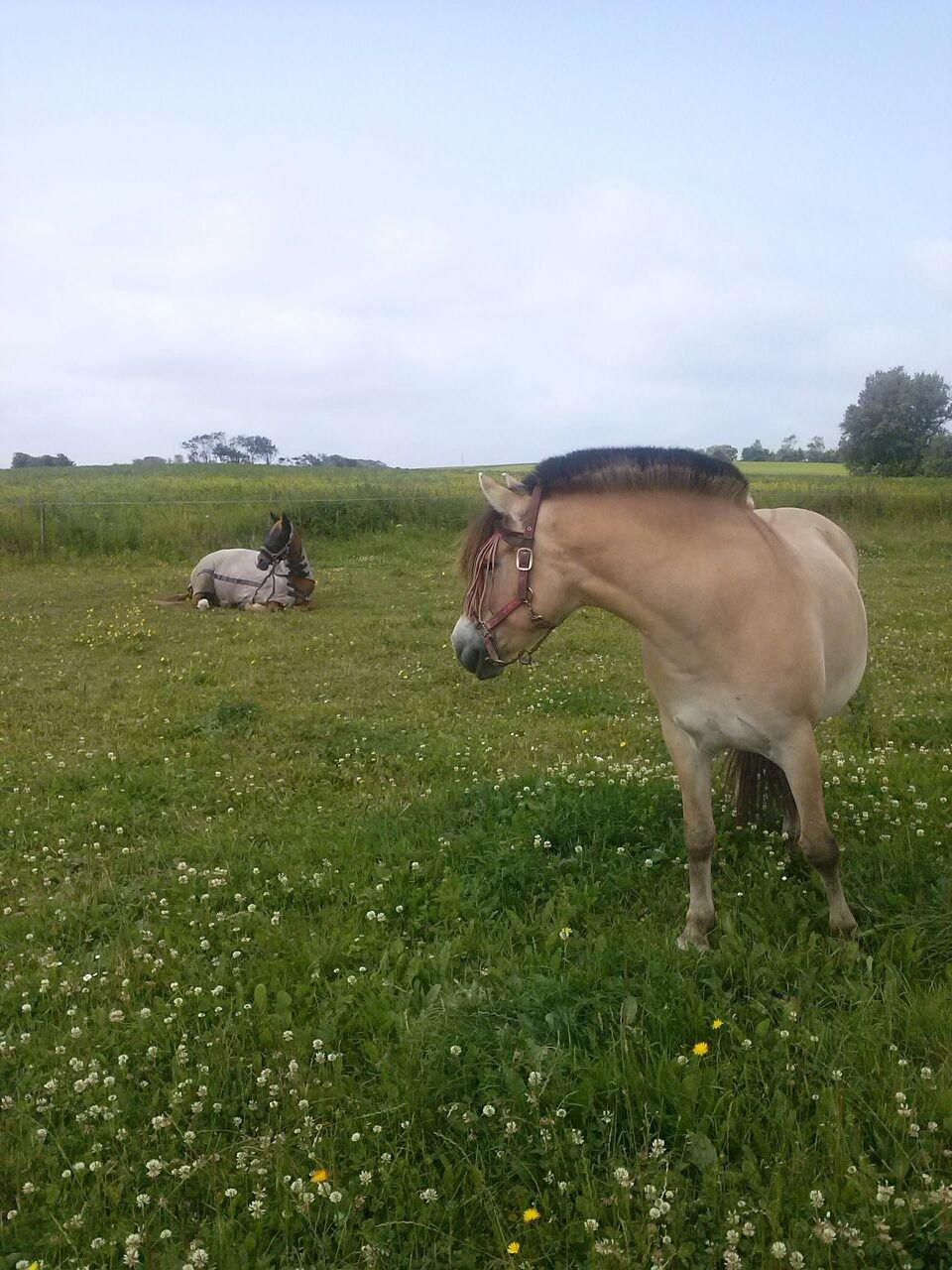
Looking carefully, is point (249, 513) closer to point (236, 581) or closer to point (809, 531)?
point (236, 581)

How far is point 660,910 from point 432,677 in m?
5.62

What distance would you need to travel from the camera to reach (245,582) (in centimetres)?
1520

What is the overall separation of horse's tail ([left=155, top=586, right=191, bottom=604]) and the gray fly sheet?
0.32 m

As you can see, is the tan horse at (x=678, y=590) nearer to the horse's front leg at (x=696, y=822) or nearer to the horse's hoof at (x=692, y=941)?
the horse's hoof at (x=692, y=941)

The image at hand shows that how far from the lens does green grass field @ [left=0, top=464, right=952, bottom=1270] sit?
241 centimetres

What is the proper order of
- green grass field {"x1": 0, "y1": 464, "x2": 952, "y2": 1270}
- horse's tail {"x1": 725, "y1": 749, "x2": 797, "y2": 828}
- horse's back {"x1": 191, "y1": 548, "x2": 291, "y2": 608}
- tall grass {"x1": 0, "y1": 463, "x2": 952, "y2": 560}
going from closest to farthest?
green grass field {"x1": 0, "y1": 464, "x2": 952, "y2": 1270}, horse's tail {"x1": 725, "y1": 749, "x2": 797, "y2": 828}, horse's back {"x1": 191, "y1": 548, "x2": 291, "y2": 608}, tall grass {"x1": 0, "y1": 463, "x2": 952, "y2": 560}

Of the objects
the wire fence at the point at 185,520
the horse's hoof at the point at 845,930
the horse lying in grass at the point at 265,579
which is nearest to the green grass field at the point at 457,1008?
the horse's hoof at the point at 845,930

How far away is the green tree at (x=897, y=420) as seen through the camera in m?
55.5

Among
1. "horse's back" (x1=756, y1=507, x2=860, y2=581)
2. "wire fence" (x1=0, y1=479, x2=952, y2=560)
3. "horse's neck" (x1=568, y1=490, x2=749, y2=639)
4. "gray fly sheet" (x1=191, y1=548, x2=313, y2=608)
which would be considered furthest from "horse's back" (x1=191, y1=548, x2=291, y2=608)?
"horse's neck" (x1=568, y1=490, x2=749, y2=639)

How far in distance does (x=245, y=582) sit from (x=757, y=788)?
12.2 m

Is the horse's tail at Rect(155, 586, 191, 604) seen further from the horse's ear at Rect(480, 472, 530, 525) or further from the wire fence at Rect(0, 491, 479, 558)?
the horse's ear at Rect(480, 472, 530, 525)

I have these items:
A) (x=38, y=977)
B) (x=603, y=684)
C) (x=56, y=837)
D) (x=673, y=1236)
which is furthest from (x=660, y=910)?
(x=603, y=684)

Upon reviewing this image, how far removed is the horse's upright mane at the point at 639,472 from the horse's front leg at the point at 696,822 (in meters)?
1.21

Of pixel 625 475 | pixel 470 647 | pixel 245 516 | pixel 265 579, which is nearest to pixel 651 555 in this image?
pixel 625 475
